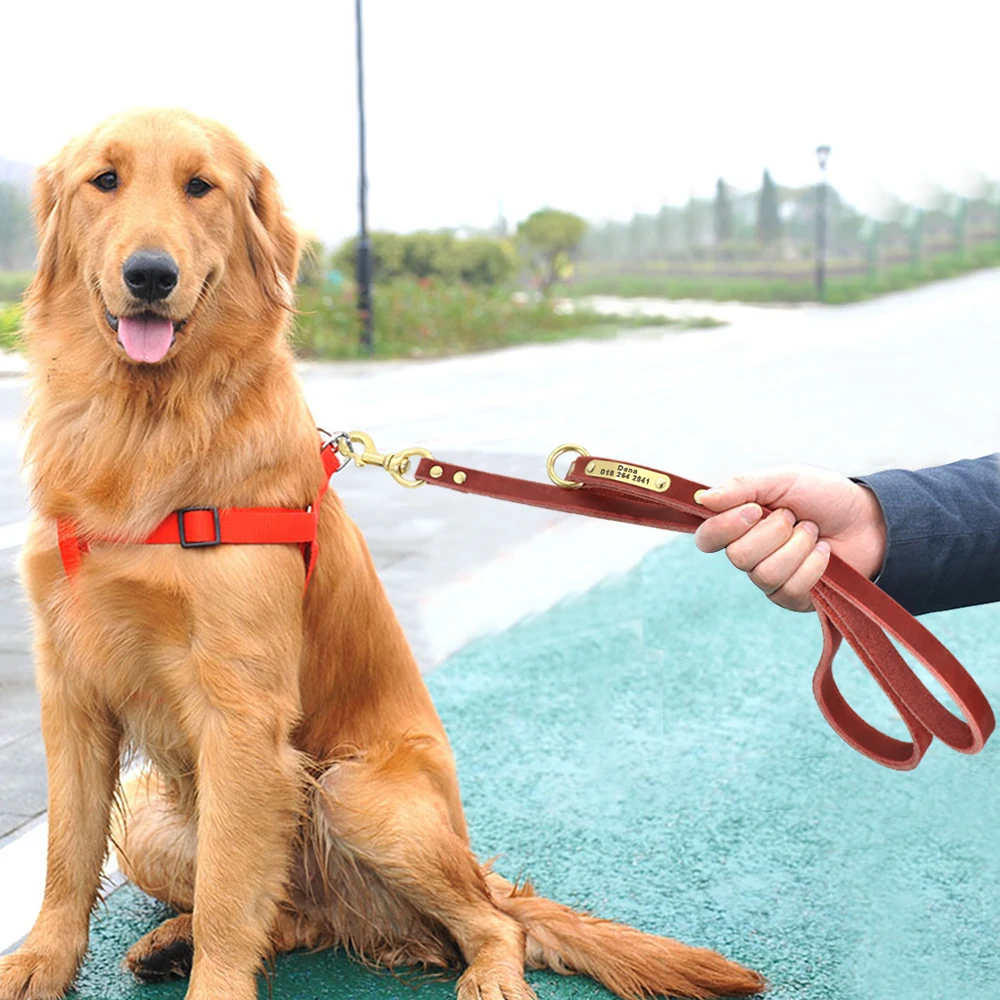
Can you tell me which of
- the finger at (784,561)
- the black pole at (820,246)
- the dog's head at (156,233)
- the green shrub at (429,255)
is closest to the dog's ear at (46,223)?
the dog's head at (156,233)

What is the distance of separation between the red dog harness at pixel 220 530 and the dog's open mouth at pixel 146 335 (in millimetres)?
266

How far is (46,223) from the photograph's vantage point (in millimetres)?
2303

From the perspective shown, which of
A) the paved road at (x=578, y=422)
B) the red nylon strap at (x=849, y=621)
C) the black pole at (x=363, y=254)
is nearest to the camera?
the red nylon strap at (x=849, y=621)

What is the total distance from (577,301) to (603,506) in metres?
21.0

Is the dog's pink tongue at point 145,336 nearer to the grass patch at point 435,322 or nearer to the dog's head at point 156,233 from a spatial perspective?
the dog's head at point 156,233

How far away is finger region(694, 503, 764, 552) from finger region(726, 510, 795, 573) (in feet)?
0.04

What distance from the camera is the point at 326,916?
98.0 inches

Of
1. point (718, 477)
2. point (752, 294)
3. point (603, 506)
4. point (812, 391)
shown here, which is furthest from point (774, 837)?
point (752, 294)

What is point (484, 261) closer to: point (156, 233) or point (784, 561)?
point (156, 233)

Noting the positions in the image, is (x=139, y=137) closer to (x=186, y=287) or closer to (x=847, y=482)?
(x=186, y=287)

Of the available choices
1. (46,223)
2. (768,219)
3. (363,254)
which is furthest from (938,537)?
(768,219)

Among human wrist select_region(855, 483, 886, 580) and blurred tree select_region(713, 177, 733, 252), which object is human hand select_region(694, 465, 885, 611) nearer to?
human wrist select_region(855, 483, 886, 580)

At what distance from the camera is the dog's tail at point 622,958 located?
227 cm

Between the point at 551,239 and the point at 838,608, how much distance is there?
73.9 ft
